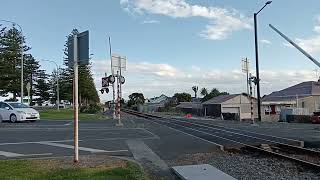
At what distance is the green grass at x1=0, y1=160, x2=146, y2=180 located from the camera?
9461 mm

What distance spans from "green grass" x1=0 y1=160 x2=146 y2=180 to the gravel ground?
237 centimetres

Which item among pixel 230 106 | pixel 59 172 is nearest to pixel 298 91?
pixel 230 106

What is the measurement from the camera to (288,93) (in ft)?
261

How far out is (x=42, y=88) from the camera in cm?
11619

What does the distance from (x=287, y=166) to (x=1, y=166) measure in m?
7.44

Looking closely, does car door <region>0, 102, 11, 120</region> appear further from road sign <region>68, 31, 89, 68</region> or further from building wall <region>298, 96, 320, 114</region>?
building wall <region>298, 96, 320, 114</region>

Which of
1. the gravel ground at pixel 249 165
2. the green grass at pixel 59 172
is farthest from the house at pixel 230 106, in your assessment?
the green grass at pixel 59 172

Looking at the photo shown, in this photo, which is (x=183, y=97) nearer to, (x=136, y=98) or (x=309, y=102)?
(x=136, y=98)

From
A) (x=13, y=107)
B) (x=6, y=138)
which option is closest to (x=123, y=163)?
(x=6, y=138)

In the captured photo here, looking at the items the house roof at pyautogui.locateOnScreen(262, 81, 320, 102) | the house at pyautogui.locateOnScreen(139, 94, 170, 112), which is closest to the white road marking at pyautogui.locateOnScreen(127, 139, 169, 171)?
the house roof at pyautogui.locateOnScreen(262, 81, 320, 102)

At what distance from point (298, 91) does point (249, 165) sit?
67883 millimetres

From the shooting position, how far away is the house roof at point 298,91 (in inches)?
2859

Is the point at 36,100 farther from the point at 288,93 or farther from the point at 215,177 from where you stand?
the point at 215,177

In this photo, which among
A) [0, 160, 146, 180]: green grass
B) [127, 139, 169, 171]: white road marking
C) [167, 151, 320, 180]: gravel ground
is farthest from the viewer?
[127, 139, 169, 171]: white road marking
